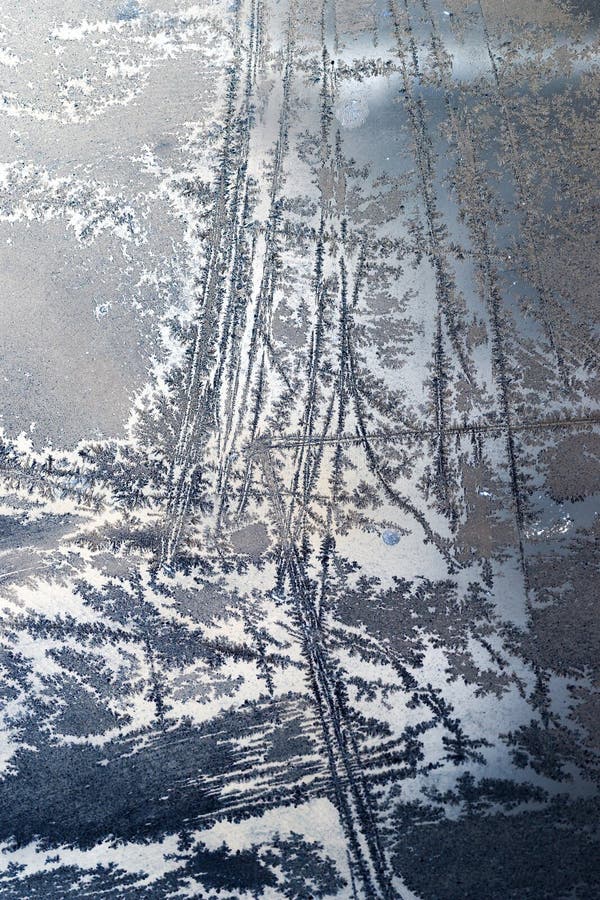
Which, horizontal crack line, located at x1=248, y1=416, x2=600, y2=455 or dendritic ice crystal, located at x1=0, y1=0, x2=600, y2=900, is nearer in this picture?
dendritic ice crystal, located at x1=0, y1=0, x2=600, y2=900

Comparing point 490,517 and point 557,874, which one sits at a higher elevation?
point 490,517

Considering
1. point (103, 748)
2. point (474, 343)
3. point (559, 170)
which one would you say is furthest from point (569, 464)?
point (103, 748)

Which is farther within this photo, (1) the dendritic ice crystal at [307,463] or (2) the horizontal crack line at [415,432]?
(2) the horizontal crack line at [415,432]

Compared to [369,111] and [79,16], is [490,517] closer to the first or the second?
[369,111]

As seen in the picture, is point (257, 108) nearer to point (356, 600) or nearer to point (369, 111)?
point (369, 111)

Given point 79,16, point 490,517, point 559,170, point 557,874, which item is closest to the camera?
point 557,874

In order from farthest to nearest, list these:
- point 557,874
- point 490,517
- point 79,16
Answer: point 79,16 < point 490,517 < point 557,874

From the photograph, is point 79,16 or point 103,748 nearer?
point 103,748

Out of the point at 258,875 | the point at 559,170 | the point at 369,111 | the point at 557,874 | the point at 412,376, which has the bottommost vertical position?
the point at 557,874
